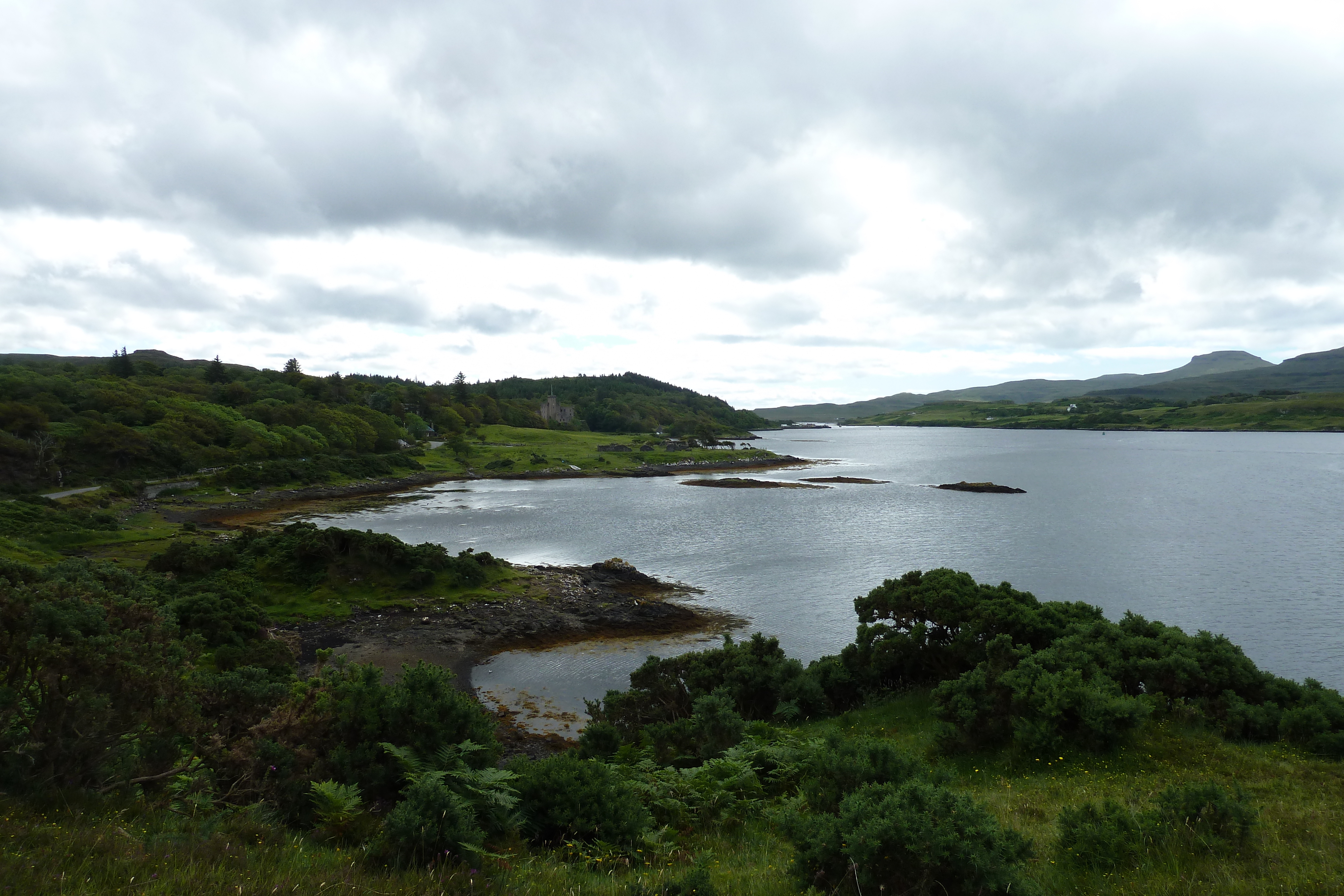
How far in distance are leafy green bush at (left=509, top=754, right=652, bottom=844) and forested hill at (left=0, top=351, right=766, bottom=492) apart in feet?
215

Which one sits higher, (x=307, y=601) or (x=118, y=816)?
(x=118, y=816)

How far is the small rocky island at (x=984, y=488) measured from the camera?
75.2 metres

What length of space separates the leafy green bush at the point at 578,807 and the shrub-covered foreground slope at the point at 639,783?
34mm

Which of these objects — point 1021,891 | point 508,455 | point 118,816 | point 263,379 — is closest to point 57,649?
point 118,816

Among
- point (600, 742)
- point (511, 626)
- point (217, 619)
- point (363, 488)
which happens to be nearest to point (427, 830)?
point (600, 742)

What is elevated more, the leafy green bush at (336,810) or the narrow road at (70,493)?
the narrow road at (70,493)

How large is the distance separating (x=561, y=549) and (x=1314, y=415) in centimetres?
23258

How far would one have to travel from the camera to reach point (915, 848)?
18.9 ft

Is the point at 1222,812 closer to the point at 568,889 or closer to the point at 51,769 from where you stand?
the point at 568,889

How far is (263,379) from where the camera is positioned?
12850 cm

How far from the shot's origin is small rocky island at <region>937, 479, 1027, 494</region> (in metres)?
75.2

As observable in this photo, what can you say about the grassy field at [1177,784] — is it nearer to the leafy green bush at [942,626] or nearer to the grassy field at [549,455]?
the leafy green bush at [942,626]

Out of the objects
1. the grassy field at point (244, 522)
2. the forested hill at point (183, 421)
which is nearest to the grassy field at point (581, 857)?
the grassy field at point (244, 522)

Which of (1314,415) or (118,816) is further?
(1314,415)
